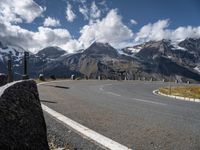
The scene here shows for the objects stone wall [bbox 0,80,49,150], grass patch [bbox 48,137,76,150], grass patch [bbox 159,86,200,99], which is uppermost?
stone wall [bbox 0,80,49,150]

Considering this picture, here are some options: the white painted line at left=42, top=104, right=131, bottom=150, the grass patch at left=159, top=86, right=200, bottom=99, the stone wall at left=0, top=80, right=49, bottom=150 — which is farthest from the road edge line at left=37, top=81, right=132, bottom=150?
the grass patch at left=159, top=86, right=200, bottom=99

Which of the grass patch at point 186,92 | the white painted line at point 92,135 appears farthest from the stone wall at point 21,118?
the grass patch at point 186,92

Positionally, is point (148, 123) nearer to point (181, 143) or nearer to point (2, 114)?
point (181, 143)

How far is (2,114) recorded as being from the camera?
14.7 feet

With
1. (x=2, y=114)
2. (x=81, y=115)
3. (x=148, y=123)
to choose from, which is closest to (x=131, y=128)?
(x=148, y=123)

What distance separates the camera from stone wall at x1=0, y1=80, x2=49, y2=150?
449cm

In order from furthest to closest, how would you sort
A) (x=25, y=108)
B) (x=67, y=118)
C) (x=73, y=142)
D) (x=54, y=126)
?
(x=67, y=118) < (x=54, y=126) < (x=73, y=142) < (x=25, y=108)

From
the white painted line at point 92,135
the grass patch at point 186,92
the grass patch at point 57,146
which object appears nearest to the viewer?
A: the grass patch at point 57,146

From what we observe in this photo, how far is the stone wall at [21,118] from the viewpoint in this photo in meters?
4.49

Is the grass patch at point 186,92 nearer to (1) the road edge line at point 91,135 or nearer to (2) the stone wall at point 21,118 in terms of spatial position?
(1) the road edge line at point 91,135

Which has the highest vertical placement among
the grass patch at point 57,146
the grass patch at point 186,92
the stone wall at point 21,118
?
the stone wall at point 21,118

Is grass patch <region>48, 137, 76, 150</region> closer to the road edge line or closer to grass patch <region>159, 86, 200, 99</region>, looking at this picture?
the road edge line

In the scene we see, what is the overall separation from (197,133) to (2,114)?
5386 millimetres

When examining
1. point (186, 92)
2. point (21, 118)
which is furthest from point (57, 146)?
point (186, 92)
